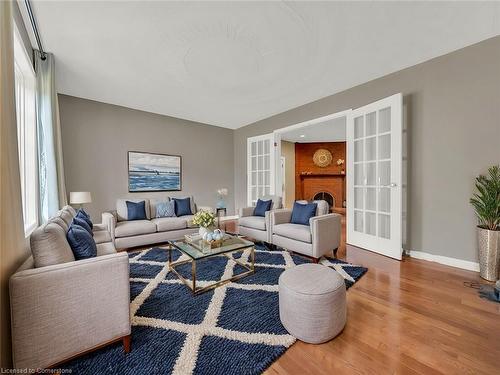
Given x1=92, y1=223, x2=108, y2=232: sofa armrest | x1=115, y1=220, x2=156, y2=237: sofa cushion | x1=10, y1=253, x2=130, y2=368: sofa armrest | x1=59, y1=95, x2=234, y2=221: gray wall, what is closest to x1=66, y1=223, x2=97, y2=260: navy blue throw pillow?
x1=10, y1=253, x2=130, y2=368: sofa armrest

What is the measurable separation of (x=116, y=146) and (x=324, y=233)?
431cm

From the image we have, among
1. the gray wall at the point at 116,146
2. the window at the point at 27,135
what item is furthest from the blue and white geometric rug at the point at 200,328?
the gray wall at the point at 116,146

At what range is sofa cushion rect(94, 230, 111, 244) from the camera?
2.73m

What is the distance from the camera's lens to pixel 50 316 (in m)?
1.22

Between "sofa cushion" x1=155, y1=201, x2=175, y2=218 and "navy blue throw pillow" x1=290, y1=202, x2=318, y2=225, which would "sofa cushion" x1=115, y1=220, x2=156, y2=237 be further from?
"navy blue throw pillow" x1=290, y1=202, x2=318, y2=225

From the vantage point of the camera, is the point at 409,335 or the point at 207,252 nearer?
the point at 409,335

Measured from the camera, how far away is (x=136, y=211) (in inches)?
152

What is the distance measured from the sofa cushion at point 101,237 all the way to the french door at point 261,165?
3.29 meters

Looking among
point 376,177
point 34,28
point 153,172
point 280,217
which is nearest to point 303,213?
point 280,217

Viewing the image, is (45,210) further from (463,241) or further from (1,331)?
(463,241)

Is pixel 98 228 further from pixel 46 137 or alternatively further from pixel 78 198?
pixel 46 137

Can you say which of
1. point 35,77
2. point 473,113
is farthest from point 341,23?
point 35,77

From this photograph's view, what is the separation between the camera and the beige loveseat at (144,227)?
3.35 m

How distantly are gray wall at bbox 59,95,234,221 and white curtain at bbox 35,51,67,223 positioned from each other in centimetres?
144
